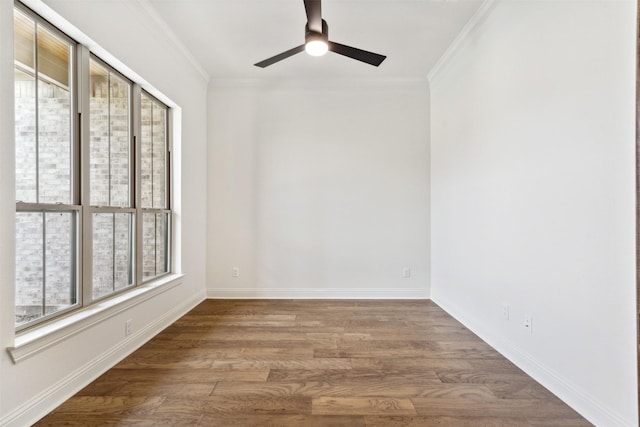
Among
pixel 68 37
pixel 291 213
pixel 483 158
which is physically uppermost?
pixel 68 37

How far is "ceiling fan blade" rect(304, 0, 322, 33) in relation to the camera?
1816mm

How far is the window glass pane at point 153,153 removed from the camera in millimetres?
2814

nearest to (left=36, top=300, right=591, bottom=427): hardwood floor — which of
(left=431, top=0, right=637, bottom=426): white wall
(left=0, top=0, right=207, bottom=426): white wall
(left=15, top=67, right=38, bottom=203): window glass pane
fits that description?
(left=0, top=0, right=207, bottom=426): white wall

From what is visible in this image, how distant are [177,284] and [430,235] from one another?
10.1 feet

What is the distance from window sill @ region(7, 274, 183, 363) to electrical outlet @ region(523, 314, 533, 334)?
294 centimetres

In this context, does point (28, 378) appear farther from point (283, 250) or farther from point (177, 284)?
point (283, 250)

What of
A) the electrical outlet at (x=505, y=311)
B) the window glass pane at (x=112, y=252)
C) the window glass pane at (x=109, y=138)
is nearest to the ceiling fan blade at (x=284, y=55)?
the window glass pane at (x=109, y=138)

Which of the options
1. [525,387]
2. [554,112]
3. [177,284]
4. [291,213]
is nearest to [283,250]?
[291,213]

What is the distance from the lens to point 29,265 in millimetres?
1687

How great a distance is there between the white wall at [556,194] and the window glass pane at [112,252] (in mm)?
3095

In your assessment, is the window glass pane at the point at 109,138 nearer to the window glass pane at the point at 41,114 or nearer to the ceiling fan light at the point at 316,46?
the window glass pane at the point at 41,114

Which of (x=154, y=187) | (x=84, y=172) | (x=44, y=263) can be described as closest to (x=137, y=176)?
(x=154, y=187)

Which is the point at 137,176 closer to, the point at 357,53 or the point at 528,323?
the point at 357,53

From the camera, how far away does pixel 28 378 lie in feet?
5.00
